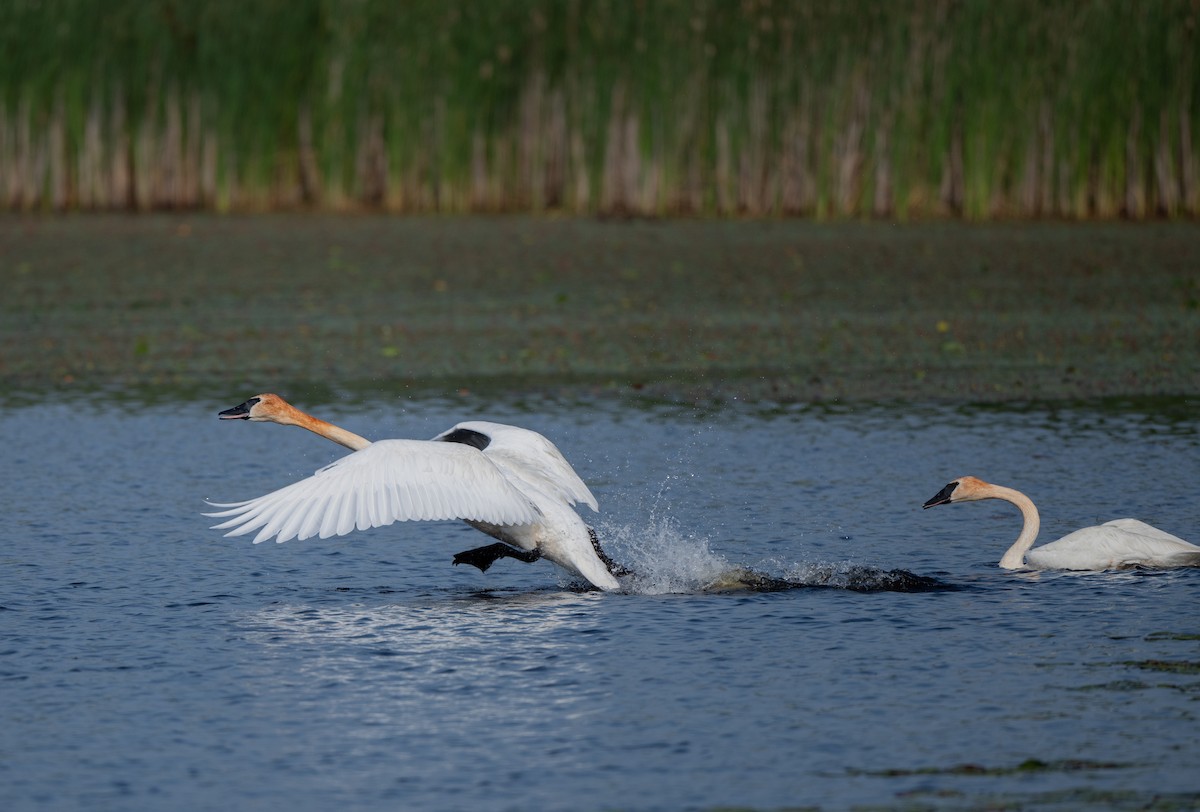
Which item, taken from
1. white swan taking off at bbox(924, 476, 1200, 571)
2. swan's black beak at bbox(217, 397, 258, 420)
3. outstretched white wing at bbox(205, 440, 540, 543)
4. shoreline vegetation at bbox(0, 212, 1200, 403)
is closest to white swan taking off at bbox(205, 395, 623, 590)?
outstretched white wing at bbox(205, 440, 540, 543)

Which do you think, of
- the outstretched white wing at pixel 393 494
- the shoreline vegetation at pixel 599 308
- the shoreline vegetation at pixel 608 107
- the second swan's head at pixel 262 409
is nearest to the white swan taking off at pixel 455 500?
the outstretched white wing at pixel 393 494

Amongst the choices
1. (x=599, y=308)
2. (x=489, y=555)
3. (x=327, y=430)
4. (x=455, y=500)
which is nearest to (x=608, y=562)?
(x=489, y=555)

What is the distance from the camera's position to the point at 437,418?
12.1 meters

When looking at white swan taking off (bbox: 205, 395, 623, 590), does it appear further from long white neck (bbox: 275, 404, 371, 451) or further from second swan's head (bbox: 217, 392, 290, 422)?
second swan's head (bbox: 217, 392, 290, 422)

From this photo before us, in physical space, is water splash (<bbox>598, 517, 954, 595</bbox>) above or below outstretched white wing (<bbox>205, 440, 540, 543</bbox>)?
below

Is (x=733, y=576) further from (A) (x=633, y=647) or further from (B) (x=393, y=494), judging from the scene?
A: (B) (x=393, y=494)

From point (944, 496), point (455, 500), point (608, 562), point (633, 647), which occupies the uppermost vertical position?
point (455, 500)

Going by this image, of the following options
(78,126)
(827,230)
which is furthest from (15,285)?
(827,230)

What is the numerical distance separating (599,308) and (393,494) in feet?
29.3

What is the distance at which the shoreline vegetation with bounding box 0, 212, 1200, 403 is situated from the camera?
1334 centimetres

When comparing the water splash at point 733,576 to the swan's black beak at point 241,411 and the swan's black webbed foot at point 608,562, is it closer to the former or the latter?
the swan's black webbed foot at point 608,562

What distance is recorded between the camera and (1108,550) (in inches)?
309

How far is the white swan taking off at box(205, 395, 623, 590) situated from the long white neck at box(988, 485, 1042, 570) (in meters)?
1.72

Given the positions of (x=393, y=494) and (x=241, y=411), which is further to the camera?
(x=241, y=411)
